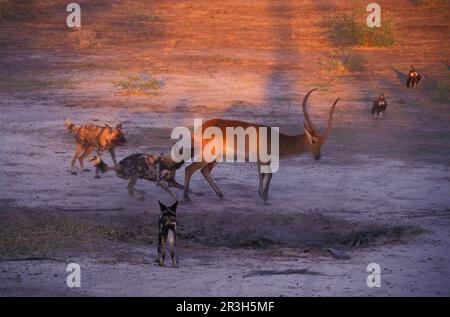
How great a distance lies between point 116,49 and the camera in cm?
2820

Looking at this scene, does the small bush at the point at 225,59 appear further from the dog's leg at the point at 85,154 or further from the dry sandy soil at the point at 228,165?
the dog's leg at the point at 85,154

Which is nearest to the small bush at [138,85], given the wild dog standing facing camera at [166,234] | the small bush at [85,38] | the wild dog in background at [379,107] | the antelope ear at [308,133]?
the wild dog in background at [379,107]

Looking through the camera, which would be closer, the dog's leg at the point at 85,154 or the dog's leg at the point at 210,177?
the dog's leg at the point at 210,177

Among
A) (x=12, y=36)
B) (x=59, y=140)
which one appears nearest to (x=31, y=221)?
(x=59, y=140)

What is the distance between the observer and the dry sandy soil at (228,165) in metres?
10.1

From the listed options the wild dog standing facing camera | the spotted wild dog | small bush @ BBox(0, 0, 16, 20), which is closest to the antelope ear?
the spotted wild dog

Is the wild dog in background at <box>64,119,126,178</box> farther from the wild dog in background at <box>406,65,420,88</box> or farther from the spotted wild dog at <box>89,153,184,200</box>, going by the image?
the wild dog in background at <box>406,65,420,88</box>

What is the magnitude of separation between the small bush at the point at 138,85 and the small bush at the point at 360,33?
26.6 ft

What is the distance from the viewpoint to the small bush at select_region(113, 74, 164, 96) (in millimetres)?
22027

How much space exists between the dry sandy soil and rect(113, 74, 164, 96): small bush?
0.29 meters

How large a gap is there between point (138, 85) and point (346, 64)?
5902 millimetres

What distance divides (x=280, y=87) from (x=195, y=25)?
869cm
